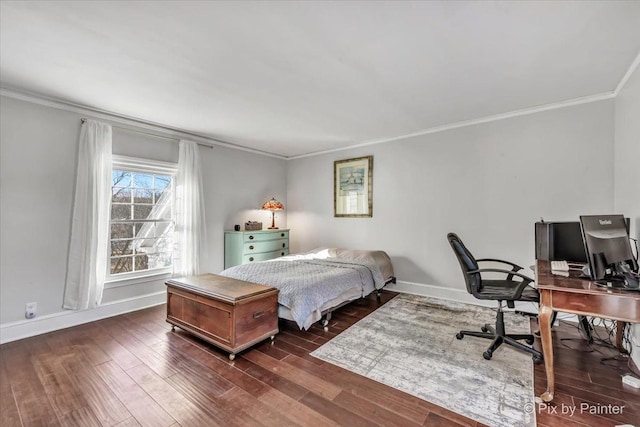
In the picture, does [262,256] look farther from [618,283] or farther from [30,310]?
[618,283]

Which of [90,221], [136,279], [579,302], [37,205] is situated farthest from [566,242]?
[37,205]

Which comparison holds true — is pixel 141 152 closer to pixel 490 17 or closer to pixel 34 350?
pixel 34 350

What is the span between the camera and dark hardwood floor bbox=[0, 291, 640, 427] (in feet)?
5.28

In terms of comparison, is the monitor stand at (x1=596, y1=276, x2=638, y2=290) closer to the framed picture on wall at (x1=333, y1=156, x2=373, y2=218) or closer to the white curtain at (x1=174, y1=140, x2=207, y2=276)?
the framed picture on wall at (x1=333, y1=156, x2=373, y2=218)

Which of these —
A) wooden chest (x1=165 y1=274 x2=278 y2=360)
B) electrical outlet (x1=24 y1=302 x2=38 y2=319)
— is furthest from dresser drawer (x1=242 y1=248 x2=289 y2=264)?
electrical outlet (x1=24 y1=302 x2=38 y2=319)

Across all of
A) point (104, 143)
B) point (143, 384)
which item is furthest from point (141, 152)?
point (143, 384)

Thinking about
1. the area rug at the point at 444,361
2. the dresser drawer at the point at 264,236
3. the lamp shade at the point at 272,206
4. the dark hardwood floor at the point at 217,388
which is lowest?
the dark hardwood floor at the point at 217,388

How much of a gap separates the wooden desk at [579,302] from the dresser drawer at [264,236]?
3.64m

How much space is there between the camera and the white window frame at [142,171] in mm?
3359

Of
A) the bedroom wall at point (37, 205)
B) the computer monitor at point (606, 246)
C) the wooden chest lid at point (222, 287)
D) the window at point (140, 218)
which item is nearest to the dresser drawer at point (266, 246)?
the window at point (140, 218)

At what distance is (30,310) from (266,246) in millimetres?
2811

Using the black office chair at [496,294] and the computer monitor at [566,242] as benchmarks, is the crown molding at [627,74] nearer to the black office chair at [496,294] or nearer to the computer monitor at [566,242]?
the computer monitor at [566,242]

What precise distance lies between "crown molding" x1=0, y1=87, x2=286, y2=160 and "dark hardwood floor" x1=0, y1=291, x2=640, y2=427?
2.41 m

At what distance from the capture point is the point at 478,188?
3584mm
